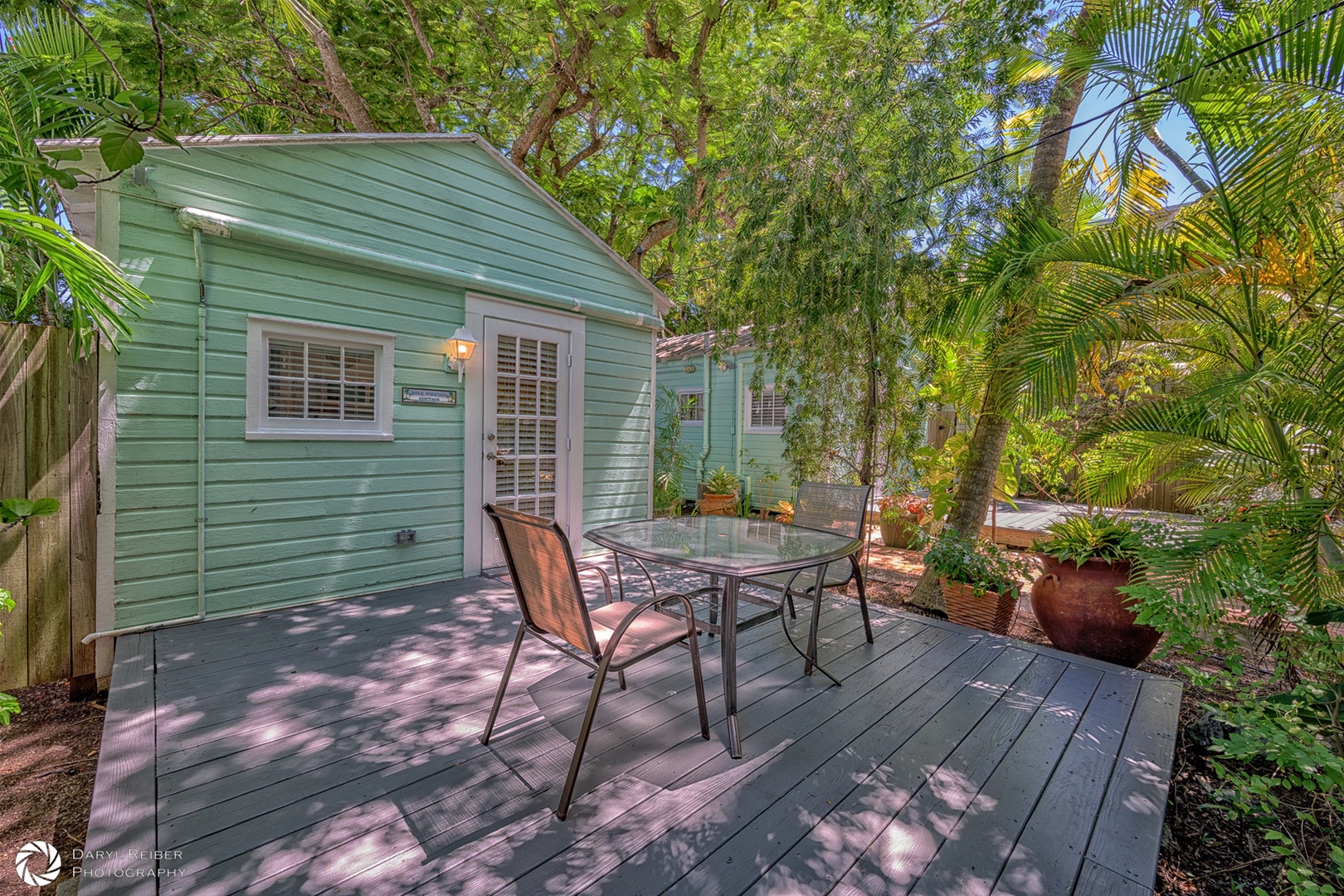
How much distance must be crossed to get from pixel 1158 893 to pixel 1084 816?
22 cm

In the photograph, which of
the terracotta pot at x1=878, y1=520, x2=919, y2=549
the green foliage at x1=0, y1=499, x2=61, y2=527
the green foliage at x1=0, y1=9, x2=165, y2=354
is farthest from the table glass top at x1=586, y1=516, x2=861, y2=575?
the terracotta pot at x1=878, y1=520, x2=919, y2=549

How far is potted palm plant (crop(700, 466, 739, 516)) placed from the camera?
26.4ft

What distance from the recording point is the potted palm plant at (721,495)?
26.4 feet

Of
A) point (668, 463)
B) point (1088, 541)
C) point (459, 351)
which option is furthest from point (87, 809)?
point (668, 463)

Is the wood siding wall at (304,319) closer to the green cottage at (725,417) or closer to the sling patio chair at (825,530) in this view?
the sling patio chair at (825,530)

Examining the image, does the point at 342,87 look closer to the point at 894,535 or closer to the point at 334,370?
the point at 334,370

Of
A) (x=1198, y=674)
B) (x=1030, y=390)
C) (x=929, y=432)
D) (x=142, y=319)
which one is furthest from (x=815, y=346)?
(x=929, y=432)

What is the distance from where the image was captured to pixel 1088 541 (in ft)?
10.9

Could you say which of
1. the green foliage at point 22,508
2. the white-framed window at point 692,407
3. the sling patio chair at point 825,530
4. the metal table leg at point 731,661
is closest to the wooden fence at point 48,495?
the green foliage at point 22,508

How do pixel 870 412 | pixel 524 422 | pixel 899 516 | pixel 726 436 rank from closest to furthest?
1. pixel 870 412
2. pixel 524 422
3. pixel 899 516
4. pixel 726 436

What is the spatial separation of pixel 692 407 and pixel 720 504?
2.71 metres

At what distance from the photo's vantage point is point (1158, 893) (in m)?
1.64

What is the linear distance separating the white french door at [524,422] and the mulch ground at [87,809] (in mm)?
2337

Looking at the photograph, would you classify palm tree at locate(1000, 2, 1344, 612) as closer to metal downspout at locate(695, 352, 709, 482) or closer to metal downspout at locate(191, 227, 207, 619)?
metal downspout at locate(191, 227, 207, 619)
